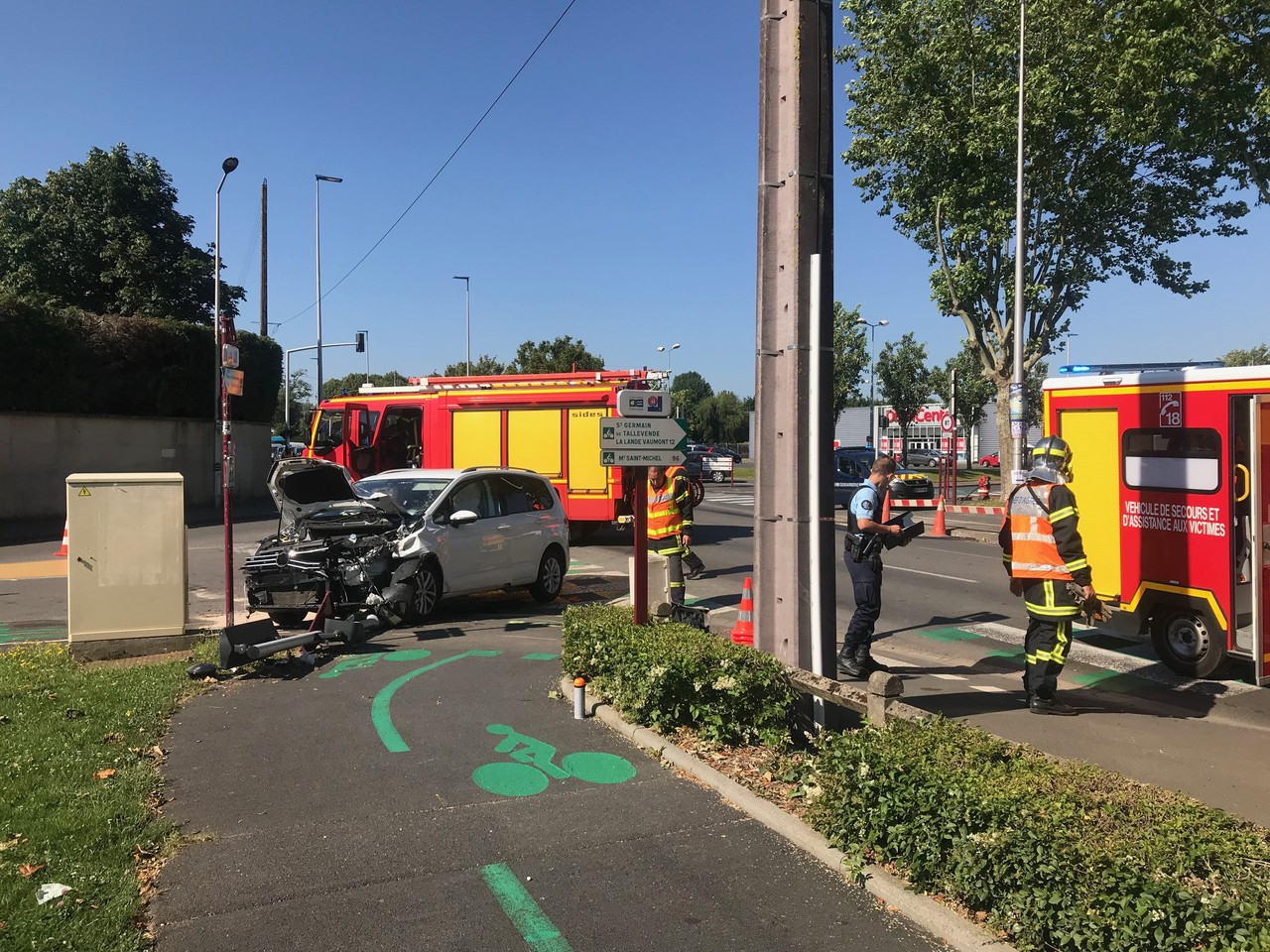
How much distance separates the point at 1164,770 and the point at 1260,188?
A: 1554 centimetres

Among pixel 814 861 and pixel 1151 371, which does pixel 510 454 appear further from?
pixel 814 861

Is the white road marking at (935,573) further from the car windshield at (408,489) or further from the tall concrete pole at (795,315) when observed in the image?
the tall concrete pole at (795,315)

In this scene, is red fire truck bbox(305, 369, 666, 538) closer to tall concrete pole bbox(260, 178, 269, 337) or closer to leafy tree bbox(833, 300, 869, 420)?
tall concrete pole bbox(260, 178, 269, 337)

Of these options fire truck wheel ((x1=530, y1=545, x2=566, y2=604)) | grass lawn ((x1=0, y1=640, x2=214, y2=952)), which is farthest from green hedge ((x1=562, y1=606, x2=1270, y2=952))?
fire truck wheel ((x1=530, y1=545, x2=566, y2=604))

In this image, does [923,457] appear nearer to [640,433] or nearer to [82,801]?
[640,433]

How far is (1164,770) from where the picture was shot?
18.6 feet

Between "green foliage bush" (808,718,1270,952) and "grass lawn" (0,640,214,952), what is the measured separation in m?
2.89

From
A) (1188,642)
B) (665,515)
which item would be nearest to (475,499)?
(665,515)

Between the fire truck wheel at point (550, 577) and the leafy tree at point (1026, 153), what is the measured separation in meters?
13.3

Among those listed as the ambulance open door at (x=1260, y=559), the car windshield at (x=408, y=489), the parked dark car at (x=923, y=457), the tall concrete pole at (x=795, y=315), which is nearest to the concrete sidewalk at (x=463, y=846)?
the tall concrete pole at (x=795, y=315)

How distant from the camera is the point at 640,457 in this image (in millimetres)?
6848

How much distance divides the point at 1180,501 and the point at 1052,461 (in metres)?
2.06

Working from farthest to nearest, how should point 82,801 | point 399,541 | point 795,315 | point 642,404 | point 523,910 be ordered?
point 399,541, point 642,404, point 795,315, point 82,801, point 523,910

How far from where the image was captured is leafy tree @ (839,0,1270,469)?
738 inches
